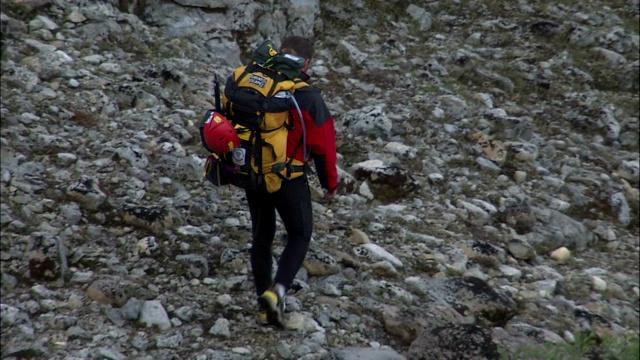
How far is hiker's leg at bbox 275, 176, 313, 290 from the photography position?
466 centimetres

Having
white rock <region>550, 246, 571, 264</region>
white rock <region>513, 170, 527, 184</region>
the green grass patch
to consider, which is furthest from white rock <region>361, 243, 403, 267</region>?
white rock <region>513, 170, 527, 184</region>

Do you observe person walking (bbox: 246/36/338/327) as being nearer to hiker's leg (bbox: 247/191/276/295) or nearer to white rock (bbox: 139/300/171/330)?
hiker's leg (bbox: 247/191/276/295)

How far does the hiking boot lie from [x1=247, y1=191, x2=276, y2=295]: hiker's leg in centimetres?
22

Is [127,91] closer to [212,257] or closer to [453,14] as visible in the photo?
[212,257]

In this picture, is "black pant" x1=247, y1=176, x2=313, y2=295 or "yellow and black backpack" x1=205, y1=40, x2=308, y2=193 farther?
"black pant" x1=247, y1=176, x2=313, y2=295

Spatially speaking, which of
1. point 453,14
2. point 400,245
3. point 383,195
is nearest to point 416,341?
point 400,245

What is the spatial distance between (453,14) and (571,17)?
9.20ft

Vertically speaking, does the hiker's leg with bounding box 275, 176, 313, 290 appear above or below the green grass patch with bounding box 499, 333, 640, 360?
above

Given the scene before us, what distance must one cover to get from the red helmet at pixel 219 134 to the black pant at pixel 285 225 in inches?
20.8

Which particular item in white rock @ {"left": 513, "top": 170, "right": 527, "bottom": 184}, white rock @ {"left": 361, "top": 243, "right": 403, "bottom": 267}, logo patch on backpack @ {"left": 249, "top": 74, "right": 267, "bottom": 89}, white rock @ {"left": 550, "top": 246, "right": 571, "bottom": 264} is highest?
logo patch on backpack @ {"left": 249, "top": 74, "right": 267, "bottom": 89}

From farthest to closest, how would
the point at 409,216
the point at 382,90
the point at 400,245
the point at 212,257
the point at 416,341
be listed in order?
the point at 382,90 < the point at 409,216 < the point at 400,245 < the point at 212,257 < the point at 416,341

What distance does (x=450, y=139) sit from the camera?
30.6ft

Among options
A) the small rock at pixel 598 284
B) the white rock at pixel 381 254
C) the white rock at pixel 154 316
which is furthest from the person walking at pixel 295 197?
the small rock at pixel 598 284

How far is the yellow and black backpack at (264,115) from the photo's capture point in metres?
4.39
